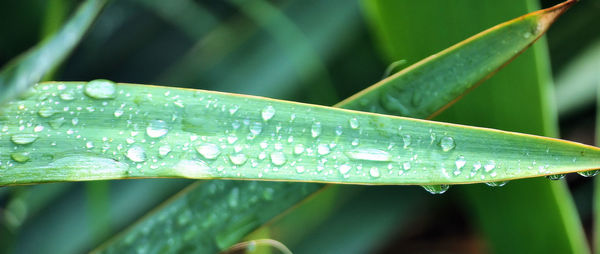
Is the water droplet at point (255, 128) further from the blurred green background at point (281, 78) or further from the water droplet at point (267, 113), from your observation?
the blurred green background at point (281, 78)

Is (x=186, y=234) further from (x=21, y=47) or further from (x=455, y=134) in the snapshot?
(x=21, y=47)

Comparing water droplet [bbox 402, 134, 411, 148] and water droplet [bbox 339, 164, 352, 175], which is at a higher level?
water droplet [bbox 402, 134, 411, 148]

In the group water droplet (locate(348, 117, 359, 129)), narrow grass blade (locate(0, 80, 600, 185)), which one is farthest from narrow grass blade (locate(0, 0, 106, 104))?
water droplet (locate(348, 117, 359, 129))

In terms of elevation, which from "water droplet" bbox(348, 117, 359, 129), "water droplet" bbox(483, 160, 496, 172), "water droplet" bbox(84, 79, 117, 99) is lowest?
"water droplet" bbox(483, 160, 496, 172)

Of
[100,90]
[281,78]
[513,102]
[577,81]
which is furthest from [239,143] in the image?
[577,81]

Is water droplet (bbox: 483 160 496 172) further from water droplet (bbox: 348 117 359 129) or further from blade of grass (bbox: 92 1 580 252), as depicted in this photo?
blade of grass (bbox: 92 1 580 252)

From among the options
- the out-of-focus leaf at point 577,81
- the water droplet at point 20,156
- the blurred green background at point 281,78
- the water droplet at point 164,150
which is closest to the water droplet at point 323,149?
the water droplet at point 164,150

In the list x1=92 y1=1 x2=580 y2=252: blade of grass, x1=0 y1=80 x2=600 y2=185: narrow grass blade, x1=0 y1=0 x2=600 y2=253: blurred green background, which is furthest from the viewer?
x1=0 y1=0 x2=600 y2=253: blurred green background
